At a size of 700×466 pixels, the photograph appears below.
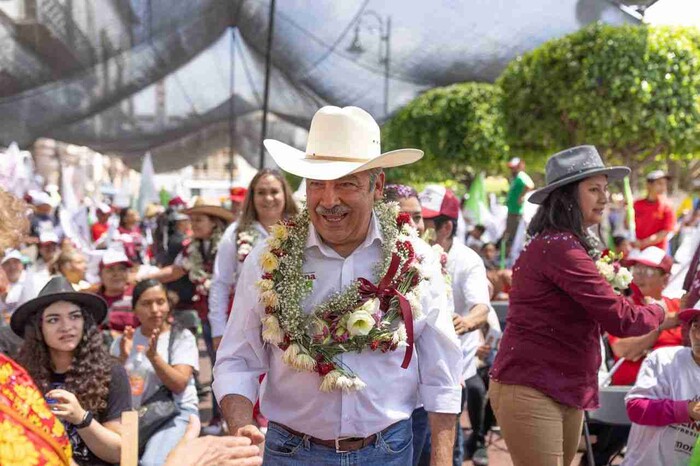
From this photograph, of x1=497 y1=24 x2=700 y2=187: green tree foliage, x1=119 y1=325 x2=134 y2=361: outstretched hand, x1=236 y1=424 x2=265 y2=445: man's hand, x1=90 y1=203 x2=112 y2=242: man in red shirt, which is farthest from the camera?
x1=90 y1=203 x2=112 y2=242: man in red shirt

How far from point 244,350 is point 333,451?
1.59 feet

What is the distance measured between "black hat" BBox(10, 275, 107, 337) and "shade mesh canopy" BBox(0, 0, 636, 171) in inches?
437

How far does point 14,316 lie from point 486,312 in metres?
2.58

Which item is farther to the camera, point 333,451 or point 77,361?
point 77,361

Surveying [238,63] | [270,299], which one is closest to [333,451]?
[270,299]

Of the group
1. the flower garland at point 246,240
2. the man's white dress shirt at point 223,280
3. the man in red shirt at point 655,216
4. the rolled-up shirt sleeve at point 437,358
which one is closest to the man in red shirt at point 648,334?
the rolled-up shirt sleeve at point 437,358

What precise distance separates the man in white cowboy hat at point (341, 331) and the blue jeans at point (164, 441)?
1796 millimetres

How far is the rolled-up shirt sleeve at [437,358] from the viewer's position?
3242 mm

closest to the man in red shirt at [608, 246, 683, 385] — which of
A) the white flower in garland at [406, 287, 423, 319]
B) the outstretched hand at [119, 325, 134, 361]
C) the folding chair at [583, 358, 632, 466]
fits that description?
the folding chair at [583, 358, 632, 466]

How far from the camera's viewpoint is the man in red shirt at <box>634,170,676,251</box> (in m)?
10.9

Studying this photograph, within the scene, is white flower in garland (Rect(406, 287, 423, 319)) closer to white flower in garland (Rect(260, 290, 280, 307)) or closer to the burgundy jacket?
white flower in garland (Rect(260, 290, 280, 307))

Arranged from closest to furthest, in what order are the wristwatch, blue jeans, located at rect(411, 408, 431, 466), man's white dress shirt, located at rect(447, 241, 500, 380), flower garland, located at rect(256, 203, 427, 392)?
flower garland, located at rect(256, 203, 427, 392)
the wristwatch
blue jeans, located at rect(411, 408, 431, 466)
man's white dress shirt, located at rect(447, 241, 500, 380)

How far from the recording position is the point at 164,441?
5117mm

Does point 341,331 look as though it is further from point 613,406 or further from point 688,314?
point 613,406
